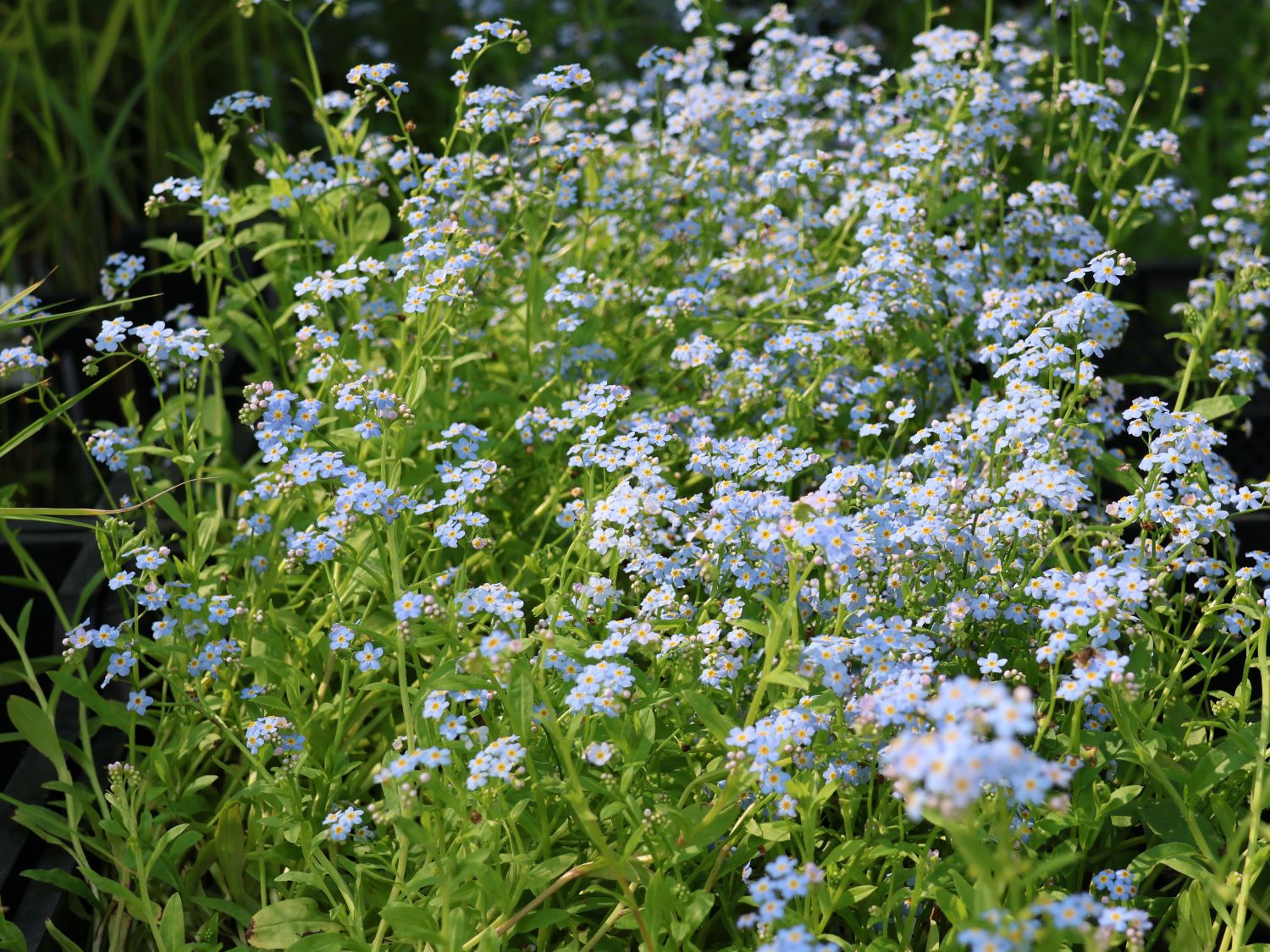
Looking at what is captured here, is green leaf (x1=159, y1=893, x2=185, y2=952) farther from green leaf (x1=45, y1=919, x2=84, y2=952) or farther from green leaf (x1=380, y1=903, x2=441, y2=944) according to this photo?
green leaf (x1=380, y1=903, x2=441, y2=944)

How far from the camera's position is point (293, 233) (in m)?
3.70

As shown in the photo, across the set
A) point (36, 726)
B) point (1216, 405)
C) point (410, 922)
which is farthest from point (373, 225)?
point (1216, 405)

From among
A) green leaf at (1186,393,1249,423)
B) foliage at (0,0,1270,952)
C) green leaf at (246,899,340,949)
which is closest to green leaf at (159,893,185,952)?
foliage at (0,0,1270,952)

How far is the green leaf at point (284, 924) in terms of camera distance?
7.52 feet

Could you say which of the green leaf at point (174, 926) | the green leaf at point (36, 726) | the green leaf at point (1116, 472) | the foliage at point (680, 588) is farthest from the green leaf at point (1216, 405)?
the green leaf at point (36, 726)

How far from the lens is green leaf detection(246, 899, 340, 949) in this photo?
2293 millimetres

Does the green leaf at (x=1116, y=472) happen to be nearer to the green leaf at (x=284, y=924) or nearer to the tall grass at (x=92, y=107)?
the green leaf at (x=284, y=924)

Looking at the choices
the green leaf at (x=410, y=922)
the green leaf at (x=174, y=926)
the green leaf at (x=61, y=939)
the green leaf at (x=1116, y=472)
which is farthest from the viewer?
the green leaf at (x=1116, y=472)

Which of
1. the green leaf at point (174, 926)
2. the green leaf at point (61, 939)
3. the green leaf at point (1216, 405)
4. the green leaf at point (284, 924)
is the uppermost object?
the green leaf at point (1216, 405)

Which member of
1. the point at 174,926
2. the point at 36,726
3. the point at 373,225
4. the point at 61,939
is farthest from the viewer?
the point at 373,225

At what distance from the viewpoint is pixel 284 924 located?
2.31 m

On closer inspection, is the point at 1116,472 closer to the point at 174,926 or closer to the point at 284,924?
the point at 284,924

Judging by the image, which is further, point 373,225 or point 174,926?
point 373,225

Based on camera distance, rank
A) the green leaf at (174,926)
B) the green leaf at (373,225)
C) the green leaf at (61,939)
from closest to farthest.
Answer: the green leaf at (174,926), the green leaf at (61,939), the green leaf at (373,225)
